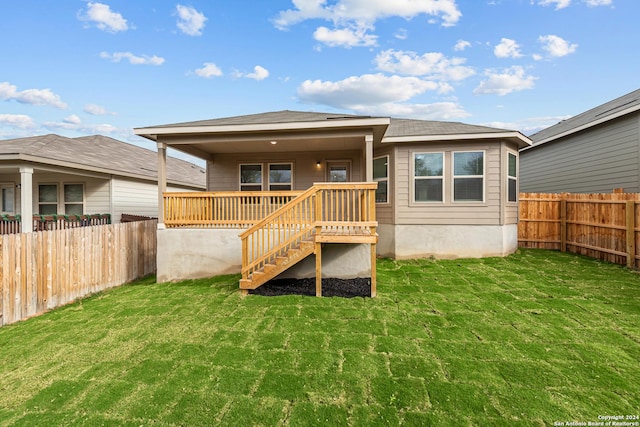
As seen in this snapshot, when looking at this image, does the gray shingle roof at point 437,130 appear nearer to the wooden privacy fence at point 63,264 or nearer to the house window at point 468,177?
the house window at point 468,177

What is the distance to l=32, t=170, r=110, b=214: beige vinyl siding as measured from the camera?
10570 millimetres

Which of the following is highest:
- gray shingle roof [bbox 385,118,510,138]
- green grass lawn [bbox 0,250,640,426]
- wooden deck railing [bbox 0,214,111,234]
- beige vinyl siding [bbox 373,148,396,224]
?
gray shingle roof [bbox 385,118,510,138]

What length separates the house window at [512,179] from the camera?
339 inches

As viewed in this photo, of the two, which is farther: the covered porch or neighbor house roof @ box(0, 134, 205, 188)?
neighbor house roof @ box(0, 134, 205, 188)

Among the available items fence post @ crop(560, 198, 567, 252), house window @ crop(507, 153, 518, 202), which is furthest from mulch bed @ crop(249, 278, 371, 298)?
fence post @ crop(560, 198, 567, 252)

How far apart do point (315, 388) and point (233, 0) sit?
16.7 metres

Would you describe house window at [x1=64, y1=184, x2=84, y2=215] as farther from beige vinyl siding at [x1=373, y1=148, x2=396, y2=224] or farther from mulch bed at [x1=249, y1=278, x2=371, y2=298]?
beige vinyl siding at [x1=373, y1=148, x2=396, y2=224]

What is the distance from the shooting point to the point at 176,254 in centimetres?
717

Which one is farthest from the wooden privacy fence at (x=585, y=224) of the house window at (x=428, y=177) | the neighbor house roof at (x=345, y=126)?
the house window at (x=428, y=177)

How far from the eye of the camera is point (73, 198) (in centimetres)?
1066

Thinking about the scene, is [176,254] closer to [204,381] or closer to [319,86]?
[204,381]

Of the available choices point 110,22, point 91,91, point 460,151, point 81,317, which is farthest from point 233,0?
point 81,317

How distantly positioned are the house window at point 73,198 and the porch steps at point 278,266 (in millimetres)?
9156

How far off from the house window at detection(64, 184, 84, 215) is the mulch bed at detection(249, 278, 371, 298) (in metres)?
9.09
